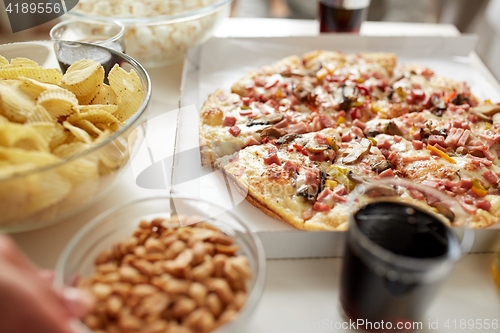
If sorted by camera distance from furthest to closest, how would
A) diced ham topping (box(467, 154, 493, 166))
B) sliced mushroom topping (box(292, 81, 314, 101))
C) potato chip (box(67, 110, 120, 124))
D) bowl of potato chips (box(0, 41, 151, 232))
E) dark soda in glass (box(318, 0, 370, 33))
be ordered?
1. dark soda in glass (box(318, 0, 370, 33))
2. sliced mushroom topping (box(292, 81, 314, 101))
3. diced ham topping (box(467, 154, 493, 166))
4. potato chip (box(67, 110, 120, 124))
5. bowl of potato chips (box(0, 41, 151, 232))

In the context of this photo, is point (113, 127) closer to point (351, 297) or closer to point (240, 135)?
point (240, 135)

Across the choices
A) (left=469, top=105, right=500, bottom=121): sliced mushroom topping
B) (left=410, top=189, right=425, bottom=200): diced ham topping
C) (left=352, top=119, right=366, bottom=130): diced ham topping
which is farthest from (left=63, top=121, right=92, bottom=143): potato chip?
(left=469, top=105, right=500, bottom=121): sliced mushroom topping

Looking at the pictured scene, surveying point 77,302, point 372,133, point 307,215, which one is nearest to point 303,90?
point 372,133

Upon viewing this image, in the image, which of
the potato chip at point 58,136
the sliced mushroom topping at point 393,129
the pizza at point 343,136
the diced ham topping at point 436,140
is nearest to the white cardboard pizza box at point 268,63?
the pizza at point 343,136

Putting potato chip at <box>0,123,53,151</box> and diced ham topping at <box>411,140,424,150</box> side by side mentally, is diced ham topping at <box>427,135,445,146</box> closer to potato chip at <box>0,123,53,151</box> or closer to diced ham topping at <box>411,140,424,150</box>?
diced ham topping at <box>411,140,424,150</box>

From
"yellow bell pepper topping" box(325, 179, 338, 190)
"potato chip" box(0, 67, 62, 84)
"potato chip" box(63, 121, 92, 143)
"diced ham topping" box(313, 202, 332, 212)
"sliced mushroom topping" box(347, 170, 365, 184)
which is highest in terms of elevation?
"potato chip" box(0, 67, 62, 84)

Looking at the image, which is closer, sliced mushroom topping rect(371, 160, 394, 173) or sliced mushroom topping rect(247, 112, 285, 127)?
sliced mushroom topping rect(371, 160, 394, 173)

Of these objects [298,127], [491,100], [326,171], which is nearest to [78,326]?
[326,171]
